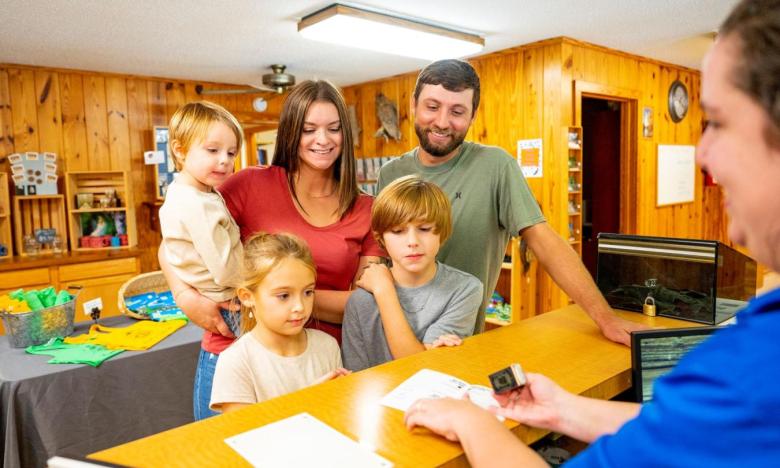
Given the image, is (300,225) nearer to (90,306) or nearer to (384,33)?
(90,306)

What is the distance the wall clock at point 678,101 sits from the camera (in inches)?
226

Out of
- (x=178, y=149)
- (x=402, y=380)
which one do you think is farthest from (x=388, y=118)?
(x=402, y=380)

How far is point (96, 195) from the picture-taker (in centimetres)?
532

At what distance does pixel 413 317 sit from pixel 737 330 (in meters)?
1.10

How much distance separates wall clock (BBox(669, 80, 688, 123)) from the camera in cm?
573

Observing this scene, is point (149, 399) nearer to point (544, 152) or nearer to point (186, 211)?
point (186, 211)

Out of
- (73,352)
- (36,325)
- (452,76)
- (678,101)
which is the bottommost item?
(73,352)

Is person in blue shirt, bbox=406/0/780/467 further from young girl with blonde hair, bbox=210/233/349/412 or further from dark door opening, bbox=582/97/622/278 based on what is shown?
dark door opening, bbox=582/97/622/278

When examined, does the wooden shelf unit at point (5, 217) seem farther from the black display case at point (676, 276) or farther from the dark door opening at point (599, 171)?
the dark door opening at point (599, 171)

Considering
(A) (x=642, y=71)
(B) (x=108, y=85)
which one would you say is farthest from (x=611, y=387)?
(B) (x=108, y=85)

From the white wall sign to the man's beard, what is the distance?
9.27 ft

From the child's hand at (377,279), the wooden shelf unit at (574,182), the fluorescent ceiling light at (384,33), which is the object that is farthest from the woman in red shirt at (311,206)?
the wooden shelf unit at (574,182)

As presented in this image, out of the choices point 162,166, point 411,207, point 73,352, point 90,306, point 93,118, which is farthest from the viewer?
point 162,166

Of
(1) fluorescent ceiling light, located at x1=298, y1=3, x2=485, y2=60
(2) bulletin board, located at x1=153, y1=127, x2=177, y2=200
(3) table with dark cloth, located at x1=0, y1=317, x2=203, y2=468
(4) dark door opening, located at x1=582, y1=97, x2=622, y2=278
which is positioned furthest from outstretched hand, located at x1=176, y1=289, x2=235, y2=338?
(4) dark door opening, located at x1=582, y1=97, x2=622, y2=278
